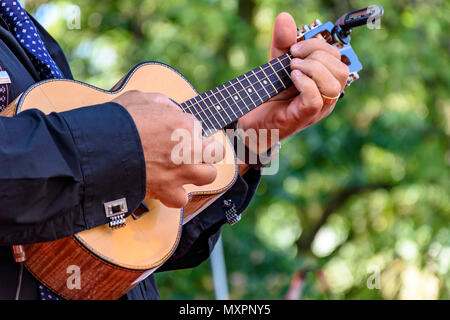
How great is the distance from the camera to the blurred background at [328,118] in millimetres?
4883

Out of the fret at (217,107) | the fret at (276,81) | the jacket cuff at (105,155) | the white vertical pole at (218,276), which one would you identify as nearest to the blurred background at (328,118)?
the white vertical pole at (218,276)

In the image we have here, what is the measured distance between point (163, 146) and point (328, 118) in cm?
435

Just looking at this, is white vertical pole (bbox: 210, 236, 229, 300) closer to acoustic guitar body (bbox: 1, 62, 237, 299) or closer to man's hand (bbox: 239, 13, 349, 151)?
man's hand (bbox: 239, 13, 349, 151)

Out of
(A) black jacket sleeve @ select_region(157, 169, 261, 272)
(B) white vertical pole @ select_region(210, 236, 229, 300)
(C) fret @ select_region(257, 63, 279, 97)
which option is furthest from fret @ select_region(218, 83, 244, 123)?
(B) white vertical pole @ select_region(210, 236, 229, 300)

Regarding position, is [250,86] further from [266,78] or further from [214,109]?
[214,109]

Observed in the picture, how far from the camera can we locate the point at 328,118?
18.0 feet

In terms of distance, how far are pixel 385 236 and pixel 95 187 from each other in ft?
19.4

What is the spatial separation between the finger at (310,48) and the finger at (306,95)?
0.28 ft

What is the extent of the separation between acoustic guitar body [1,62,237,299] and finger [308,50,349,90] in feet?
1.77

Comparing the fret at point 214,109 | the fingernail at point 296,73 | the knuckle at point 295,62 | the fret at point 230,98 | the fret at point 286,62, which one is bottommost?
the fret at point 214,109

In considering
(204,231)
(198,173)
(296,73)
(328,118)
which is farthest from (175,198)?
(328,118)

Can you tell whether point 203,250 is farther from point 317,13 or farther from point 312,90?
point 317,13

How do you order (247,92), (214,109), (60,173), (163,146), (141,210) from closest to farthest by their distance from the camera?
(60,173) < (163,146) < (141,210) < (214,109) < (247,92)

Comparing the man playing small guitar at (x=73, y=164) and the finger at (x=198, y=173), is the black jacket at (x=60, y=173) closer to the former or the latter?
the man playing small guitar at (x=73, y=164)
